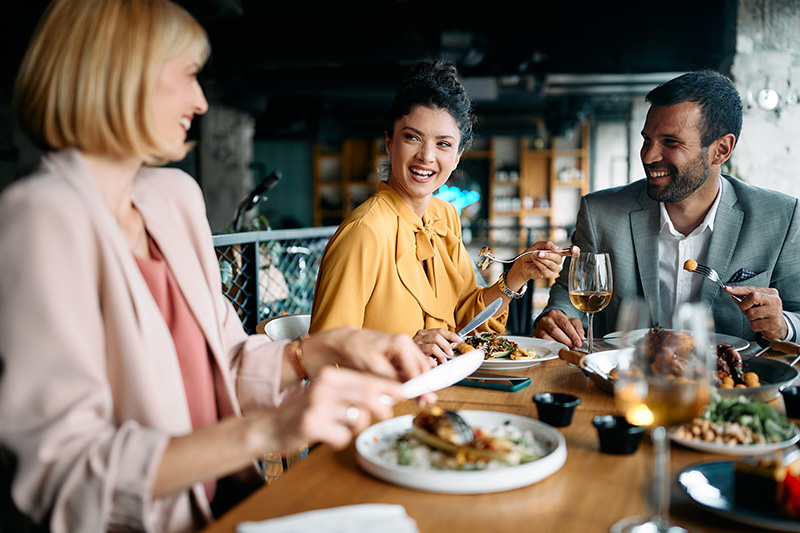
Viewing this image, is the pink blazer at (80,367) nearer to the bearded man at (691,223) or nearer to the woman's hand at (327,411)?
the woman's hand at (327,411)

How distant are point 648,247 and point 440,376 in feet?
4.74

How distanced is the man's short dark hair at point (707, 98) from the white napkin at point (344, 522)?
1.90 m

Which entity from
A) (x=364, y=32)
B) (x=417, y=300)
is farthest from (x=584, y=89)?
(x=417, y=300)

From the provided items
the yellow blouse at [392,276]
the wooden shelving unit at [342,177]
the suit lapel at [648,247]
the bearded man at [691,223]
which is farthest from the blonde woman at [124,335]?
the wooden shelving unit at [342,177]

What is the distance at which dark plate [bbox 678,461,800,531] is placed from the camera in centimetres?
73

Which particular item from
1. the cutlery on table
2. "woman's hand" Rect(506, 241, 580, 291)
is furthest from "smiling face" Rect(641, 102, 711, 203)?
the cutlery on table

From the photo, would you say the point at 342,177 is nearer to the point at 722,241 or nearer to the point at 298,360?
the point at 722,241

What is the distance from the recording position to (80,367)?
83cm

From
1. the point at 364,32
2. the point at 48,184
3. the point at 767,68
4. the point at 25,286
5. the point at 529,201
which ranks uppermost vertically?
the point at 364,32

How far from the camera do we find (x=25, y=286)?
2.70ft

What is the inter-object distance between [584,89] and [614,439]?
8900mm

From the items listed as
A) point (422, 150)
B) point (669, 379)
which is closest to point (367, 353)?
point (669, 379)

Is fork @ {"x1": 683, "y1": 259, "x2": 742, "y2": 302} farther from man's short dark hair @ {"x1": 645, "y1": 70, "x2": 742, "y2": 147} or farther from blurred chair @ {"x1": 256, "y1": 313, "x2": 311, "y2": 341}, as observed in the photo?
blurred chair @ {"x1": 256, "y1": 313, "x2": 311, "y2": 341}

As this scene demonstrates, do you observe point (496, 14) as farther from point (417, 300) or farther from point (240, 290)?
point (417, 300)
